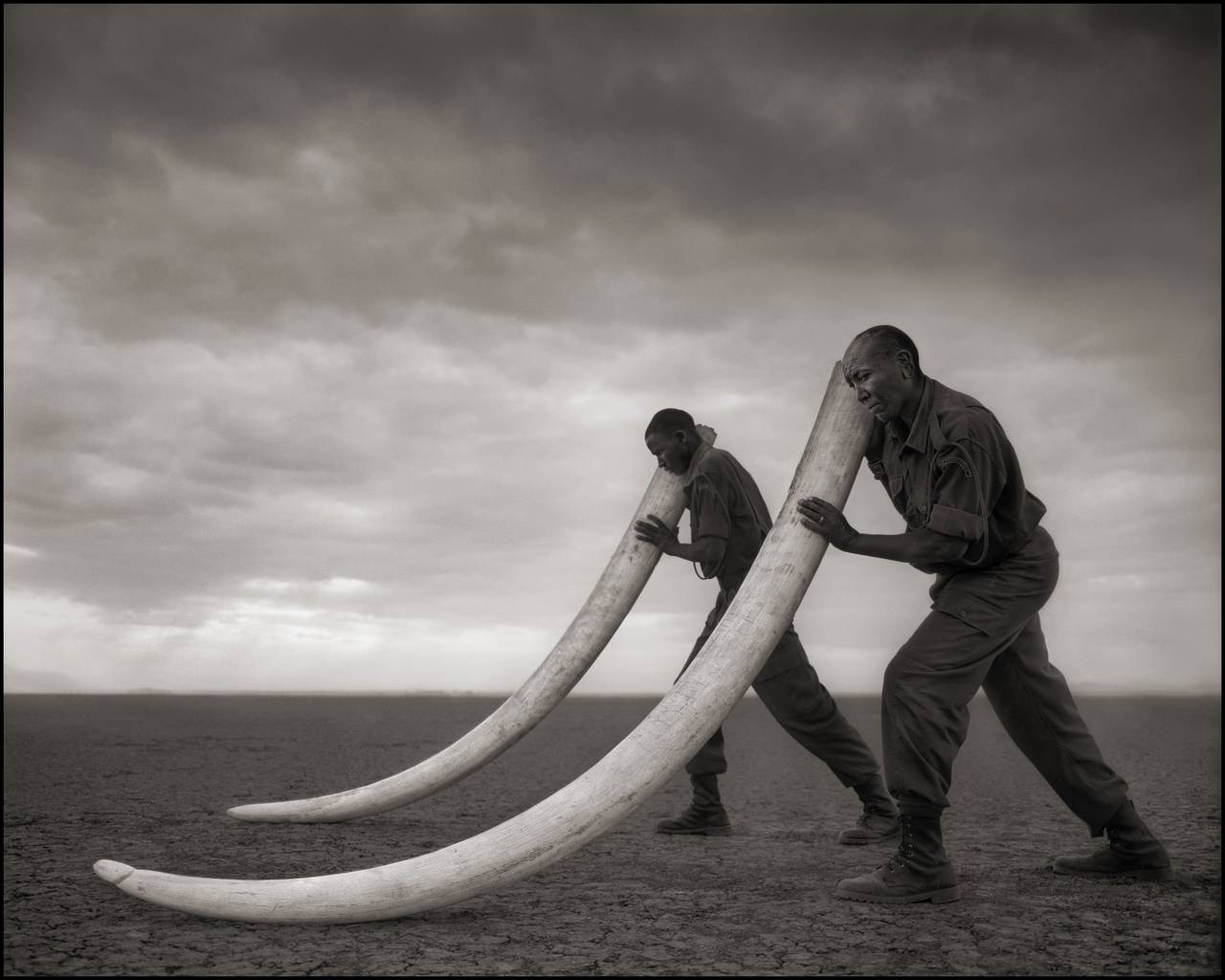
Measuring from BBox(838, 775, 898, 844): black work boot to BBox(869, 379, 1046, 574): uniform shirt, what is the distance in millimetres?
1419

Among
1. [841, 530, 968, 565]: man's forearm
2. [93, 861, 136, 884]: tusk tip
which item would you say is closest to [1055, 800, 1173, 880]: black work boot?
[841, 530, 968, 565]: man's forearm

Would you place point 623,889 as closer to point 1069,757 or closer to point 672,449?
point 1069,757

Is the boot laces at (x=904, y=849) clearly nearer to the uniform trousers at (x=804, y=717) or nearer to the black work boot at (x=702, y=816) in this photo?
the uniform trousers at (x=804, y=717)

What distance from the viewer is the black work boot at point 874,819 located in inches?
169

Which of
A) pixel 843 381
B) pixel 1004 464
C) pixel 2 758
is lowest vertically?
pixel 2 758

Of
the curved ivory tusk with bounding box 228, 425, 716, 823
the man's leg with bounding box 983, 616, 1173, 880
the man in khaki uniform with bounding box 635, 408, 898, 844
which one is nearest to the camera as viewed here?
the man's leg with bounding box 983, 616, 1173, 880

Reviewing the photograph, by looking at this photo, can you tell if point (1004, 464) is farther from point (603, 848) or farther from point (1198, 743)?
point (1198, 743)

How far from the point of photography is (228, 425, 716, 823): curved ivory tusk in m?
4.25

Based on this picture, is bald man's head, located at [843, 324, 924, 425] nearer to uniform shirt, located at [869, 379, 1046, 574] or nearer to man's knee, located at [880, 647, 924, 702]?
uniform shirt, located at [869, 379, 1046, 574]

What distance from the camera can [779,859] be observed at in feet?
12.8

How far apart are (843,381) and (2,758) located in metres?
7.28

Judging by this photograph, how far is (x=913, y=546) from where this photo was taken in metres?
3.02

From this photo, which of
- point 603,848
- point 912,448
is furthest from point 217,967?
point 912,448

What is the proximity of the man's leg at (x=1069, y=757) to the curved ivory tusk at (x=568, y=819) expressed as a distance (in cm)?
94
